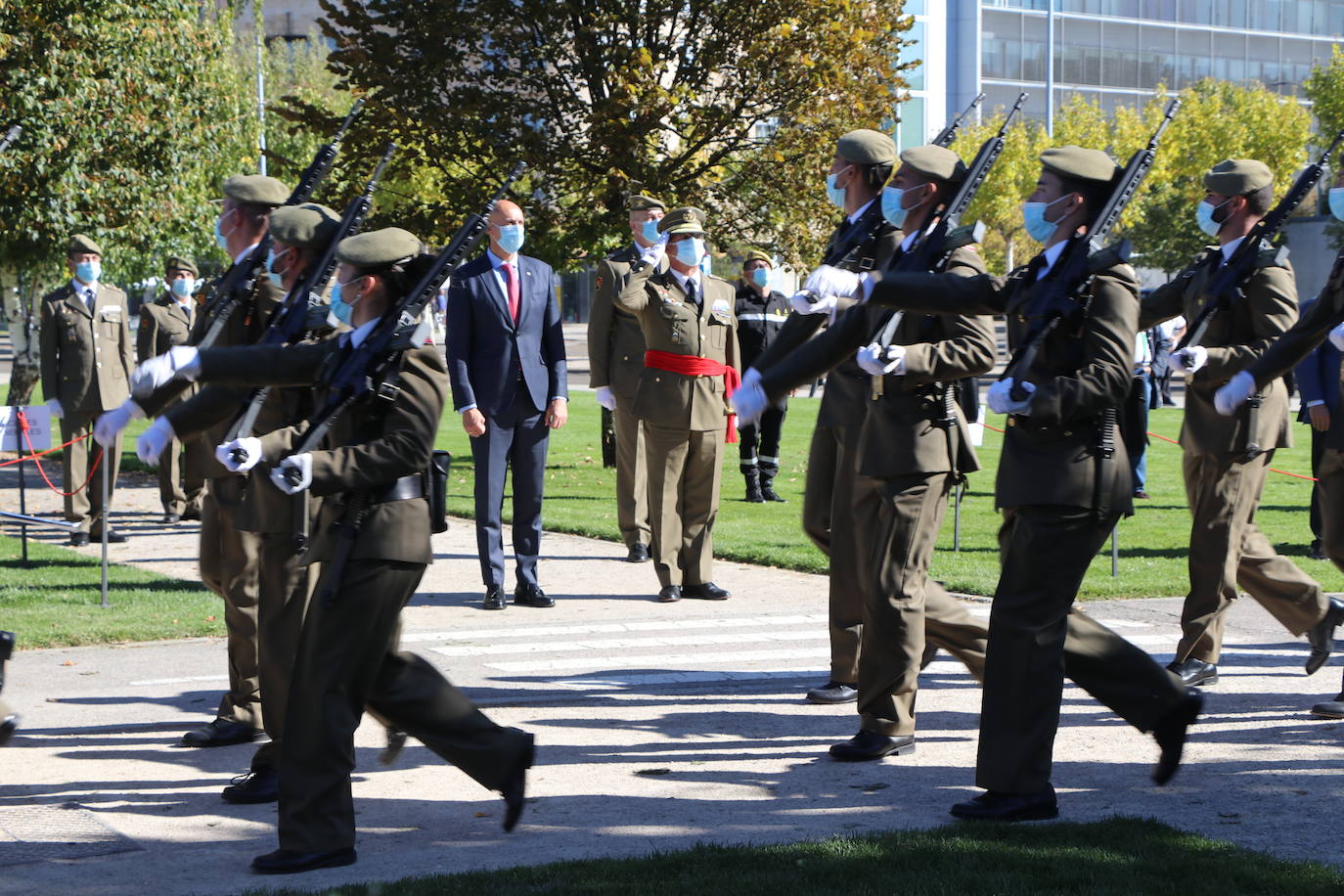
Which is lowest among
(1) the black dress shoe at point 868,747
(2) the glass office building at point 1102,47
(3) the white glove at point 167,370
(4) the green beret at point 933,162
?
(1) the black dress shoe at point 868,747

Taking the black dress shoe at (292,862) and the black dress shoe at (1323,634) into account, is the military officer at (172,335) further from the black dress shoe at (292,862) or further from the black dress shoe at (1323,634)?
the black dress shoe at (292,862)

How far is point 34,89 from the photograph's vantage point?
17.5 metres

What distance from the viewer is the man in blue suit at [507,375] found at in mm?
10430

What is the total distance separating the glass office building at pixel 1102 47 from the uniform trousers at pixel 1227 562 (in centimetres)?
6509

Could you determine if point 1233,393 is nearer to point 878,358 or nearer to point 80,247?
point 878,358

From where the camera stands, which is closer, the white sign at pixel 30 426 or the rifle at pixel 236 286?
the rifle at pixel 236 286

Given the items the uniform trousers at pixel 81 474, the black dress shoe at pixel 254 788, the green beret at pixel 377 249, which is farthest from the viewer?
the uniform trousers at pixel 81 474

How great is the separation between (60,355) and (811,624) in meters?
7.32

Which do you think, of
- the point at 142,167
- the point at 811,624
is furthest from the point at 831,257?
the point at 142,167

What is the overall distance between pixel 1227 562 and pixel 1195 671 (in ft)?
1.66

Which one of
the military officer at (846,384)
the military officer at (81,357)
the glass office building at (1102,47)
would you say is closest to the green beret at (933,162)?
the military officer at (846,384)

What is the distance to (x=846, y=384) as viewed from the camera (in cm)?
721

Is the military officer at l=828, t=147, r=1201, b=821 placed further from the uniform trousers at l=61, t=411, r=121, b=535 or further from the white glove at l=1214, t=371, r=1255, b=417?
the uniform trousers at l=61, t=411, r=121, b=535

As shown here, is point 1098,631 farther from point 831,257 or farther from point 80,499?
point 80,499
